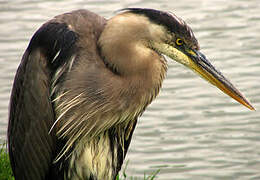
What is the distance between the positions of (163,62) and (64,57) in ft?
2.21

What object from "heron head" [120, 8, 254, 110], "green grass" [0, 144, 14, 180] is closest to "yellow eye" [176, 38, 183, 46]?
"heron head" [120, 8, 254, 110]

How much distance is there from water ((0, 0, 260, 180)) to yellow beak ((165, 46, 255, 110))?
232 centimetres

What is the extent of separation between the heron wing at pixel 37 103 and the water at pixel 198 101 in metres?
2.28

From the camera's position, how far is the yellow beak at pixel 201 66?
179 inches

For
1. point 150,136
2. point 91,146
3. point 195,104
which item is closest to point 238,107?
point 195,104

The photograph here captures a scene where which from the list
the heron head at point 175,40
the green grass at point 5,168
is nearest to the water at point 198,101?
the green grass at point 5,168

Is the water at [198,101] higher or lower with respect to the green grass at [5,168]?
lower

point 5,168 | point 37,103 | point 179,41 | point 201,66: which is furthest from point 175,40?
point 5,168

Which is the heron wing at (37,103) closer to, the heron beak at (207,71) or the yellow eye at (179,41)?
the yellow eye at (179,41)

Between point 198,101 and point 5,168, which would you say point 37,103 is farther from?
point 198,101

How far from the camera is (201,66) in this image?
15.3 ft

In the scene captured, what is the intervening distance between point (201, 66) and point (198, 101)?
344 cm

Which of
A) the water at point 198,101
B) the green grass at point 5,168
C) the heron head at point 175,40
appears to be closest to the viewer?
the heron head at point 175,40

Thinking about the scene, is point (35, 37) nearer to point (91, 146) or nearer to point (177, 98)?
point (91, 146)
